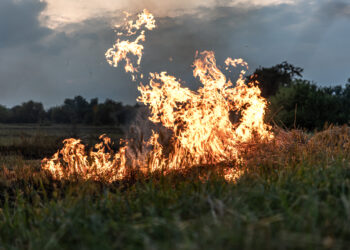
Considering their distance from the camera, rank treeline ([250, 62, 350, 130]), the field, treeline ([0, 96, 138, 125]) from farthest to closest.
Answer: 1. treeline ([0, 96, 138, 125])
2. treeline ([250, 62, 350, 130])
3. the field

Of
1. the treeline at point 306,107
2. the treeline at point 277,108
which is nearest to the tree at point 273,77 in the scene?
the treeline at point 277,108

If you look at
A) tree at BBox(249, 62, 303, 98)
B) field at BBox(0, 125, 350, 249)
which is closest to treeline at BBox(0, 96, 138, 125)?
tree at BBox(249, 62, 303, 98)

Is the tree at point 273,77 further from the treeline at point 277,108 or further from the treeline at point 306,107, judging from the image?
the treeline at point 306,107

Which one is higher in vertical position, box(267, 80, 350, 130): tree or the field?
box(267, 80, 350, 130): tree

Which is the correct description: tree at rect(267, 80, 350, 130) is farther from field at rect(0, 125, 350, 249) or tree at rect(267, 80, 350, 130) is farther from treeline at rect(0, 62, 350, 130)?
field at rect(0, 125, 350, 249)

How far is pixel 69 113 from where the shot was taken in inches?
1775

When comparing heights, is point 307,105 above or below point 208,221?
above

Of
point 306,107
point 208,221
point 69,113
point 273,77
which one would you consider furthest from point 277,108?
point 69,113

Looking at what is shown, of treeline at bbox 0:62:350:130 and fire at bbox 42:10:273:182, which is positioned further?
treeline at bbox 0:62:350:130

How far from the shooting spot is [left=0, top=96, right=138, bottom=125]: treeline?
123 ft

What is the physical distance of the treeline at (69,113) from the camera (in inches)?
1470

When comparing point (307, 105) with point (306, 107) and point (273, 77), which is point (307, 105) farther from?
point (273, 77)

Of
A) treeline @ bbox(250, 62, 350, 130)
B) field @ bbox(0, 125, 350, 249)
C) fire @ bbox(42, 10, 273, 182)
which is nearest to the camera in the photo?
field @ bbox(0, 125, 350, 249)

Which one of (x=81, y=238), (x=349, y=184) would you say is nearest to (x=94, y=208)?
(x=81, y=238)
